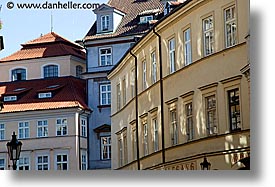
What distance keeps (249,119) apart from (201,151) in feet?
0.92

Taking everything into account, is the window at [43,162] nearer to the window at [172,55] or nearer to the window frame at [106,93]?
the window frame at [106,93]

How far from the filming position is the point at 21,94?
14.6 ft

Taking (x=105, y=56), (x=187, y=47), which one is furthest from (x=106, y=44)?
(x=187, y=47)

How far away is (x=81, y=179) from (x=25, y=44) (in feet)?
2.44

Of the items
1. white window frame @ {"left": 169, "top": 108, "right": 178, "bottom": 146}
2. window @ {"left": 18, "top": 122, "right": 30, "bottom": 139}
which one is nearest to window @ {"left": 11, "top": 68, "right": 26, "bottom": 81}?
window @ {"left": 18, "top": 122, "right": 30, "bottom": 139}

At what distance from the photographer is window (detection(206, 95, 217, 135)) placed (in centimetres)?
430

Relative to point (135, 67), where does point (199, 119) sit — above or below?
below

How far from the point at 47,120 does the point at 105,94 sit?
1.05 feet

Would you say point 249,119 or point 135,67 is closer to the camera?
point 249,119

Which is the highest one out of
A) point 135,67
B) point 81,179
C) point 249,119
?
point 135,67

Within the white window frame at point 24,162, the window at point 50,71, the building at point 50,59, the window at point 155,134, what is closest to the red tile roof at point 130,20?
the building at point 50,59

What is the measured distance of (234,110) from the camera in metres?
4.29

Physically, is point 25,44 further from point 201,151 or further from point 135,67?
point 201,151
